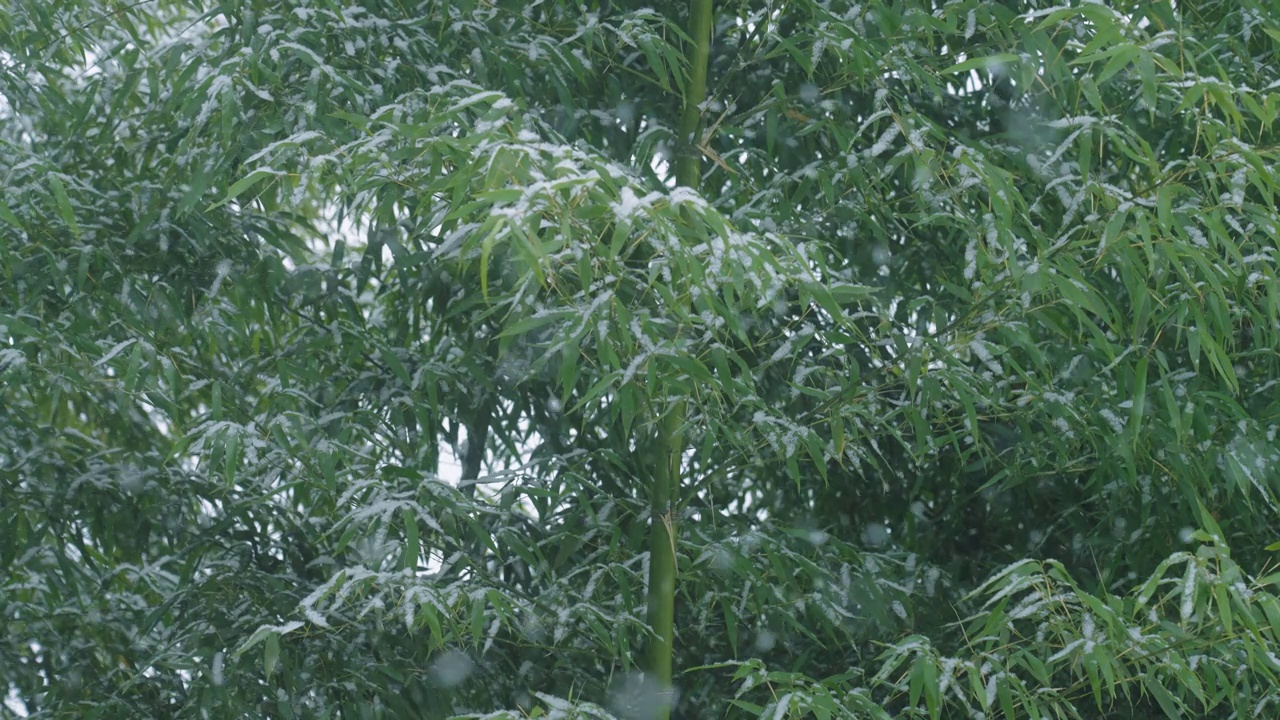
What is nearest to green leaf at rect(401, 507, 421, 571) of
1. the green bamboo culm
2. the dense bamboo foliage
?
the dense bamboo foliage

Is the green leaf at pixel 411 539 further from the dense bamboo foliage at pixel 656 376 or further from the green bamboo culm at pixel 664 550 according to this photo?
the green bamboo culm at pixel 664 550

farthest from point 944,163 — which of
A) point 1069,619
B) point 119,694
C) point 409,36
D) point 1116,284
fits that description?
point 119,694

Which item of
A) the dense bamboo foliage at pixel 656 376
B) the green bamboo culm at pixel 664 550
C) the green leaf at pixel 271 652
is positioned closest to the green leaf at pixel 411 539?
the dense bamboo foliage at pixel 656 376

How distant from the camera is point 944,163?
6.55ft

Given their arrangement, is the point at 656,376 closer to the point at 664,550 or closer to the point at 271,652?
the point at 664,550

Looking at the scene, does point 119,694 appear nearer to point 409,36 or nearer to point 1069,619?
point 409,36

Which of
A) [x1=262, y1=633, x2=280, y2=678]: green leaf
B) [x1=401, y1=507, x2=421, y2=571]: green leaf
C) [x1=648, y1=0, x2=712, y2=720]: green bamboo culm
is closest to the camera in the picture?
[x1=262, y1=633, x2=280, y2=678]: green leaf

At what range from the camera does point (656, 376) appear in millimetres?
1703

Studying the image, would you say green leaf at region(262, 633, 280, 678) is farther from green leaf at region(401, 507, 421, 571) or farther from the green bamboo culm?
the green bamboo culm

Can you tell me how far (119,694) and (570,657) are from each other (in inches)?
27.9

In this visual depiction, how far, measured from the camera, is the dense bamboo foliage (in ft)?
5.84

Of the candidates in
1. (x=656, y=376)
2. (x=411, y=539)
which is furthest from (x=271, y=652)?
(x=656, y=376)

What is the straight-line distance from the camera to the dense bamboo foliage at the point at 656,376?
178 cm

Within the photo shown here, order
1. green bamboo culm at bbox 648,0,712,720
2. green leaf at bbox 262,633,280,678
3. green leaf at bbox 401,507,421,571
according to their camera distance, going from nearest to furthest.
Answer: green leaf at bbox 262,633,280,678
green leaf at bbox 401,507,421,571
green bamboo culm at bbox 648,0,712,720
